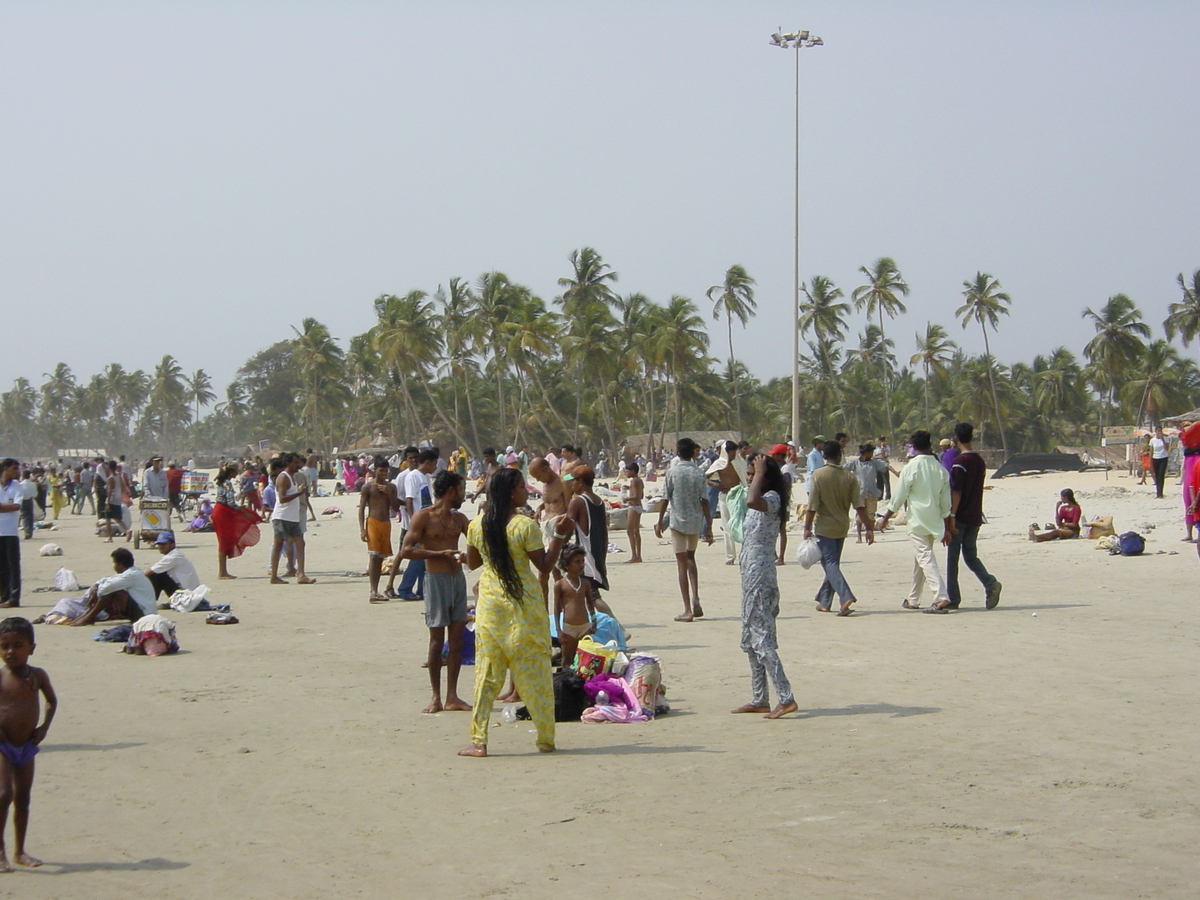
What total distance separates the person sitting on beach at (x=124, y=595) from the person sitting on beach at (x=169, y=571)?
3.54 feet

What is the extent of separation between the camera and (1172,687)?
25.5 ft

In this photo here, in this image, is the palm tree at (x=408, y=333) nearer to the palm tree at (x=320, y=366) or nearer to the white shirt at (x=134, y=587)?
the palm tree at (x=320, y=366)

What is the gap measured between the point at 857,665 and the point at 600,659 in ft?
7.31

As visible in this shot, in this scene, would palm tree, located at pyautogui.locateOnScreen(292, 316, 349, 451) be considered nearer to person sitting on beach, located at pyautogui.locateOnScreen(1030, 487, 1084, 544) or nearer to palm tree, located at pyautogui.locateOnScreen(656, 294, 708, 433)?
palm tree, located at pyautogui.locateOnScreen(656, 294, 708, 433)

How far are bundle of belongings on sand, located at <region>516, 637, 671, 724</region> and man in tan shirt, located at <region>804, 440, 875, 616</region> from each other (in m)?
3.77

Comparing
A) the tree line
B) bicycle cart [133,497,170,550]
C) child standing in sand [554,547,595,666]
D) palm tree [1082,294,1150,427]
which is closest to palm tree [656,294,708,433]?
the tree line

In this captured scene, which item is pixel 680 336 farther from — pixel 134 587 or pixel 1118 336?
pixel 134 587

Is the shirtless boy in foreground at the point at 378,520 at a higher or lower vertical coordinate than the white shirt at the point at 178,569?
higher

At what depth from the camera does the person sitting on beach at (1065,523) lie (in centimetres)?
1855

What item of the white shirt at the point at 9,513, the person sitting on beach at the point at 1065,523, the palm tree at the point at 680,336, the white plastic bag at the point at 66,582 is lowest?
the white plastic bag at the point at 66,582

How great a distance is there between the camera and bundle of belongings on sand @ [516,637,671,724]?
7547 mm

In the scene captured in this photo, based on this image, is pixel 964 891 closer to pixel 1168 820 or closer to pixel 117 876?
pixel 1168 820

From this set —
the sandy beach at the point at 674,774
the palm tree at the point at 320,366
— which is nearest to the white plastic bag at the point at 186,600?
the sandy beach at the point at 674,774

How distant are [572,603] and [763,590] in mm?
1538
